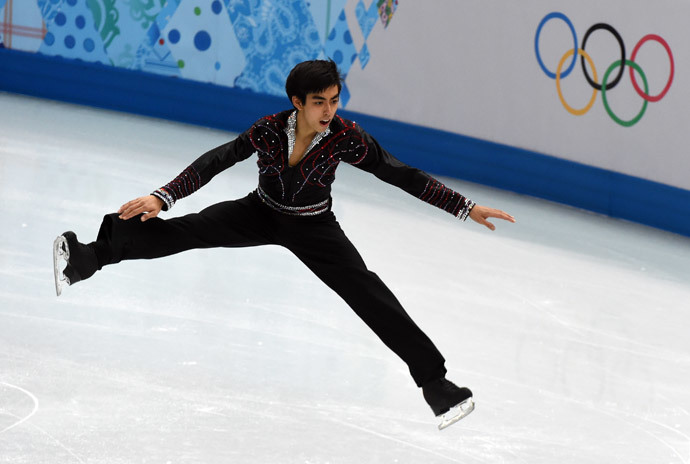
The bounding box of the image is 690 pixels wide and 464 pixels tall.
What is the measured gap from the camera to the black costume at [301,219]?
8.94 ft

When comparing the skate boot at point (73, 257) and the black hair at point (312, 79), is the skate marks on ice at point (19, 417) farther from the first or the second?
the black hair at point (312, 79)

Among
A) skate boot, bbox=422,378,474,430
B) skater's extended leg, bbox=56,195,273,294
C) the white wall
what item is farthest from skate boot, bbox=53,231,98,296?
the white wall

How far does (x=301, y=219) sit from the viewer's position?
9.52ft

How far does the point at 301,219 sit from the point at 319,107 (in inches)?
14.2

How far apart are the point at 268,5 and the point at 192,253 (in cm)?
371

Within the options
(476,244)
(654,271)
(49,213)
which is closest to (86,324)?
(49,213)

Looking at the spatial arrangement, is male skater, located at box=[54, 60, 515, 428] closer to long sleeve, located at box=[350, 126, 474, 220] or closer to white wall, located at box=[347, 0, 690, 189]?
long sleeve, located at box=[350, 126, 474, 220]

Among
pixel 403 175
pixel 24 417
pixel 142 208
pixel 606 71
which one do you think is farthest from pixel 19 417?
pixel 606 71

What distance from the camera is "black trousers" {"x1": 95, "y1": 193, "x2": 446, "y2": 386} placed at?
2709mm

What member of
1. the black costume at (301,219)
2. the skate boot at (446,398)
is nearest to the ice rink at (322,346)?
the skate boot at (446,398)

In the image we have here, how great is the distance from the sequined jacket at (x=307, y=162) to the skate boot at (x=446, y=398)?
49cm

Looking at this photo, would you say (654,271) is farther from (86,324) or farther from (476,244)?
(86,324)

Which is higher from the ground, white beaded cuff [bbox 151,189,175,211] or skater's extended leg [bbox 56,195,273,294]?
white beaded cuff [bbox 151,189,175,211]

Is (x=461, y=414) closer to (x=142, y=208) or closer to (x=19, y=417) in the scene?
(x=142, y=208)
